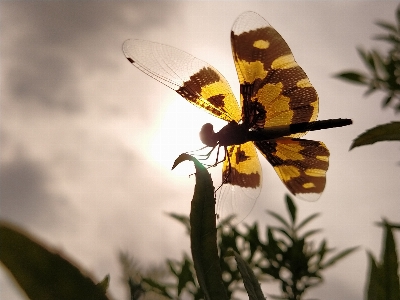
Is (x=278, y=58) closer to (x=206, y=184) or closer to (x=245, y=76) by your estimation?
(x=245, y=76)

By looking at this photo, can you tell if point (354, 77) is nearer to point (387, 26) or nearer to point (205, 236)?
point (387, 26)

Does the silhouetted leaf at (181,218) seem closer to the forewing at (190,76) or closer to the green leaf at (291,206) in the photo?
the green leaf at (291,206)

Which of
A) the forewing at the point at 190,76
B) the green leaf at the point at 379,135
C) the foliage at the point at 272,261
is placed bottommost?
the foliage at the point at 272,261

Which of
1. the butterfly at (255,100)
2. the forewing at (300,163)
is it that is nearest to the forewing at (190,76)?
the butterfly at (255,100)

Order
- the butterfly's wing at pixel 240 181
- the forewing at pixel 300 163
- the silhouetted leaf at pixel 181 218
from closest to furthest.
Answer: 1. the forewing at pixel 300 163
2. the butterfly's wing at pixel 240 181
3. the silhouetted leaf at pixel 181 218

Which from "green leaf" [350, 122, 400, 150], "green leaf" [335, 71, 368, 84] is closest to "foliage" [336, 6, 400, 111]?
"green leaf" [335, 71, 368, 84]

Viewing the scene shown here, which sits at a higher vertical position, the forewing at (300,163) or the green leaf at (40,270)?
the forewing at (300,163)
